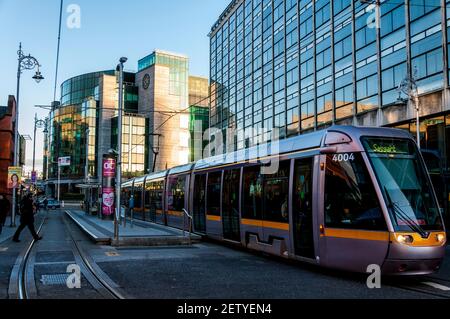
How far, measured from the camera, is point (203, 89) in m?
87.1

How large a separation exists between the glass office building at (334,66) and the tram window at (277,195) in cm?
391

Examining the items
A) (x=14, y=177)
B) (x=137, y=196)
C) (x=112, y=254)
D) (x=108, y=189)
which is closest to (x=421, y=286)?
(x=112, y=254)

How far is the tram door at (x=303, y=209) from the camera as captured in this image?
10242mm

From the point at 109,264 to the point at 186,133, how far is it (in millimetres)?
70918

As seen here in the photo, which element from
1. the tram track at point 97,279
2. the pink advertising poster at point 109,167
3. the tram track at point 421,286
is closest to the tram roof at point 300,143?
the tram track at point 421,286

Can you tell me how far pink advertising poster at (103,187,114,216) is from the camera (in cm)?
2764

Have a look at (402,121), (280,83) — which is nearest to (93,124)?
(280,83)

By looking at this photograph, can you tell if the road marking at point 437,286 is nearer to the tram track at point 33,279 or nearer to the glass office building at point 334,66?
the glass office building at point 334,66

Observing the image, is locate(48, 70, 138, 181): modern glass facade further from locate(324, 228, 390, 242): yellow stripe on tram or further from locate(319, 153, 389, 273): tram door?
locate(324, 228, 390, 242): yellow stripe on tram

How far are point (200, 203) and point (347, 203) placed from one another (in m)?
8.66

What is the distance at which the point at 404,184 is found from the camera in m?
9.01

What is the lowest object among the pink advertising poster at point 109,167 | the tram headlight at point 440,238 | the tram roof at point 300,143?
the tram headlight at point 440,238

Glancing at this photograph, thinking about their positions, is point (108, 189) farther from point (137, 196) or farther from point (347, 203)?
point (347, 203)
